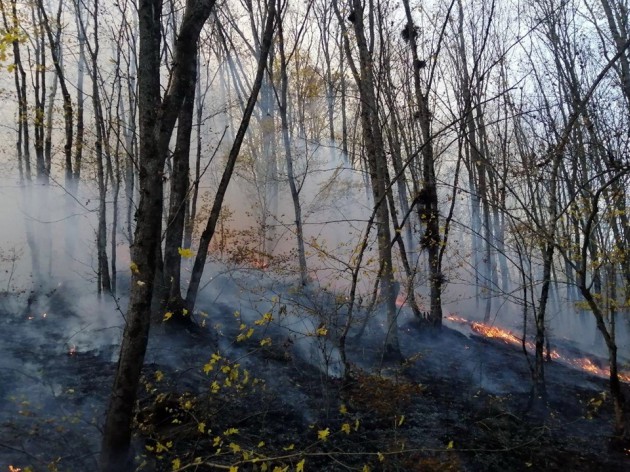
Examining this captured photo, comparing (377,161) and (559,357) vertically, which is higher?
(377,161)

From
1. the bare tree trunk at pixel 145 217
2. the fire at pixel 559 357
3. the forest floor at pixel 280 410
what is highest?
the bare tree trunk at pixel 145 217

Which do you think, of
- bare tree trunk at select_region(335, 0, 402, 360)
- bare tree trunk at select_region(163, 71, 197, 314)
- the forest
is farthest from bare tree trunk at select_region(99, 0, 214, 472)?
bare tree trunk at select_region(335, 0, 402, 360)

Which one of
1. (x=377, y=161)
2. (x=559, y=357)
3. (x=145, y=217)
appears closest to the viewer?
(x=145, y=217)

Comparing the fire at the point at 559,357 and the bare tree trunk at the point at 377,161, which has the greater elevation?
the bare tree trunk at the point at 377,161

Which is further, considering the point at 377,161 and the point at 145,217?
the point at 377,161

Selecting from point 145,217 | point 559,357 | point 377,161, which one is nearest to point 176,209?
point 145,217

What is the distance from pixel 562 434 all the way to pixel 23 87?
17299 mm

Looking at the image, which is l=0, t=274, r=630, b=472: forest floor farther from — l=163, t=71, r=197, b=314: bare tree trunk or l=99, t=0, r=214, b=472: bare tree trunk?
l=163, t=71, r=197, b=314: bare tree trunk

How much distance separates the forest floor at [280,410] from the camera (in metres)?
4.51

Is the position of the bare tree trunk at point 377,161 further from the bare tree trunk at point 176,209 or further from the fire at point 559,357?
the fire at point 559,357

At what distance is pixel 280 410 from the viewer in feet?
19.7

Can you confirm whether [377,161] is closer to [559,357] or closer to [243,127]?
[243,127]

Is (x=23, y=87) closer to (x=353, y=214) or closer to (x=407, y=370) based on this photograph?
(x=353, y=214)

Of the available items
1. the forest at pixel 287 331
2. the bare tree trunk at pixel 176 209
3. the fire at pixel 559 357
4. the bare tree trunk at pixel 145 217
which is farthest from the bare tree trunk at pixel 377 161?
the bare tree trunk at pixel 145 217
